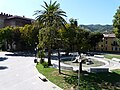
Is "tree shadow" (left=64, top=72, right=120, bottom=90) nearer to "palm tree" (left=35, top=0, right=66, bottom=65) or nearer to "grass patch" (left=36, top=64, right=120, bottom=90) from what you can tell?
"grass patch" (left=36, top=64, right=120, bottom=90)

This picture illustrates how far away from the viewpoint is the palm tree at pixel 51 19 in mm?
34625

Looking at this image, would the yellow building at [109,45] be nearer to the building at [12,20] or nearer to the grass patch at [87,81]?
the building at [12,20]

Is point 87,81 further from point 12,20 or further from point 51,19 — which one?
point 12,20

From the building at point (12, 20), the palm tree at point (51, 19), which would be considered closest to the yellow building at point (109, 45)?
the building at point (12, 20)

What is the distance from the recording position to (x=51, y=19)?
36.6m

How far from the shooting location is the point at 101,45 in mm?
93125

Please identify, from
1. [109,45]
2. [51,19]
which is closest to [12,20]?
[109,45]

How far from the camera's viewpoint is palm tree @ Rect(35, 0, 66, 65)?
3462cm

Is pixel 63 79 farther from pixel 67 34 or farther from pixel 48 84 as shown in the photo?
pixel 67 34

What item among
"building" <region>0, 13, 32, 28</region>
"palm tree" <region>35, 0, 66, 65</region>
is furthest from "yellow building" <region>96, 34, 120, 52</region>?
"palm tree" <region>35, 0, 66, 65</region>

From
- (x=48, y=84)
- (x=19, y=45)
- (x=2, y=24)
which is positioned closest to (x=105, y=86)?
(x=48, y=84)

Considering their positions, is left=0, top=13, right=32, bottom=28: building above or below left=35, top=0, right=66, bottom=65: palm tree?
above

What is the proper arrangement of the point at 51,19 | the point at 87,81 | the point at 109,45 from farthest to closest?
the point at 109,45 < the point at 51,19 < the point at 87,81

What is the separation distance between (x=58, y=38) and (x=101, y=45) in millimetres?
60748
